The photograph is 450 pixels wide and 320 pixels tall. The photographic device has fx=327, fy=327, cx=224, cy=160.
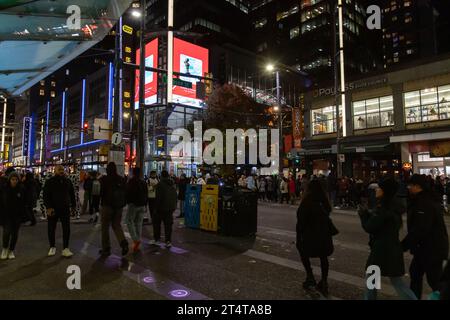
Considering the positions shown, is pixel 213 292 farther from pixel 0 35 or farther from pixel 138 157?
pixel 138 157

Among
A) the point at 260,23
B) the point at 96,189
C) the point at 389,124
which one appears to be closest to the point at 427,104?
the point at 389,124

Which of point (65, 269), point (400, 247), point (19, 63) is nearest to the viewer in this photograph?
point (400, 247)

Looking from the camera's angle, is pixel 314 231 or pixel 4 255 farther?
pixel 4 255

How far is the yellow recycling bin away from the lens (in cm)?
956

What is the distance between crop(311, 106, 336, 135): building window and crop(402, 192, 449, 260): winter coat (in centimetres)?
2489

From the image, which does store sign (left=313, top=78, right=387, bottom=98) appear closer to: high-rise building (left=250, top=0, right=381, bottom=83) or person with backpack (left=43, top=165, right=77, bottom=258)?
person with backpack (left=43, top=165, right=77, bottom=258)

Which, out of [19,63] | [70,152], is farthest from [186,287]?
[70,152]

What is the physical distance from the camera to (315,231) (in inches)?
185

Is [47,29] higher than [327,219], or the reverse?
[47,29]

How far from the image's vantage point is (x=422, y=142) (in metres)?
22.3

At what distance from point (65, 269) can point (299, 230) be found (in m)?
4.28

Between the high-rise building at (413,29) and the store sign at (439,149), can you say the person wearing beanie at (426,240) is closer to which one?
the store sign at (439,149)

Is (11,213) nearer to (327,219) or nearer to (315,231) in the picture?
(315,231)

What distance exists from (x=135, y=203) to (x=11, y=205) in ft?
8.17
